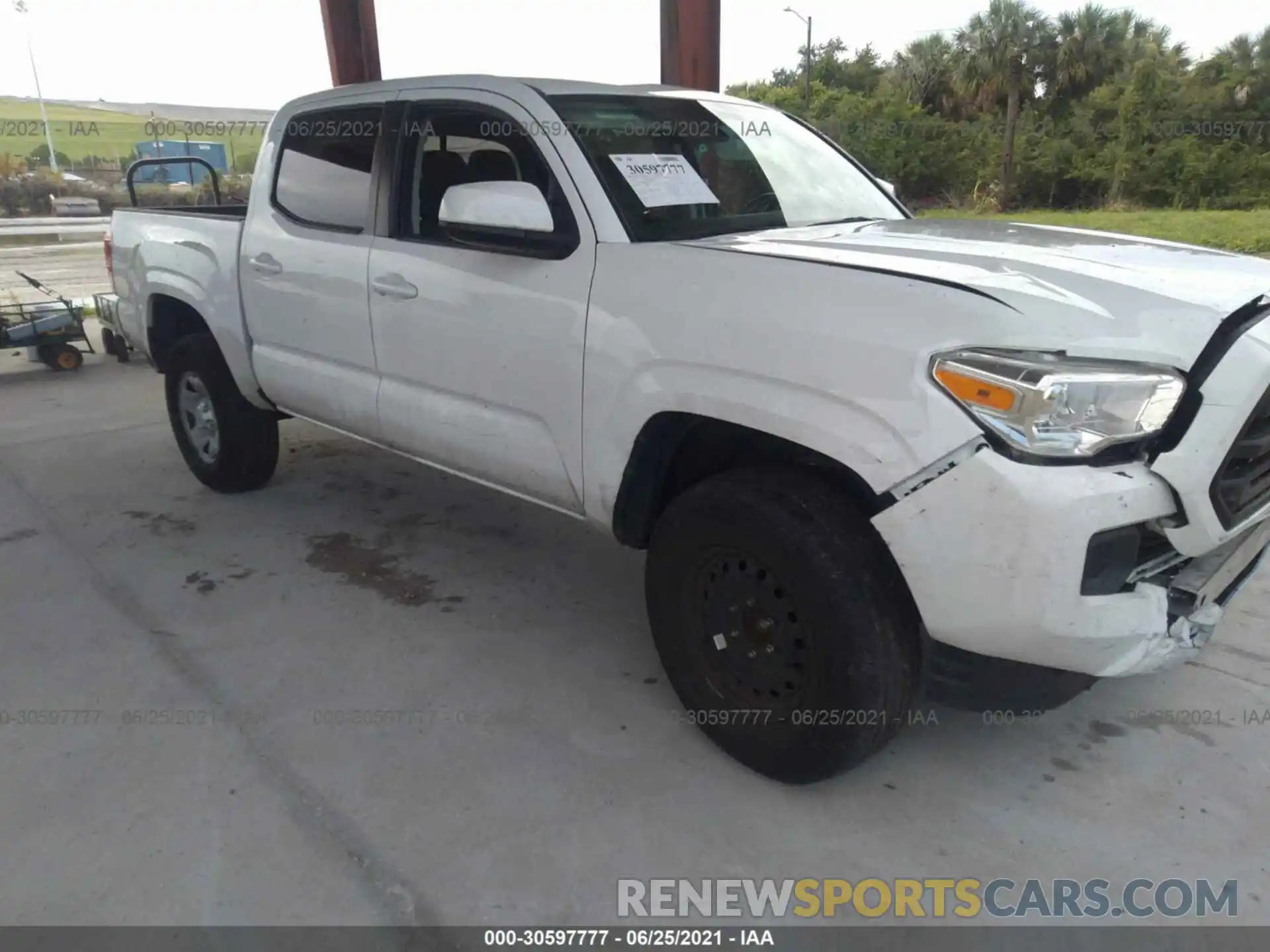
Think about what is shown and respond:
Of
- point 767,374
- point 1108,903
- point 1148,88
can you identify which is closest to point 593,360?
point 767,374

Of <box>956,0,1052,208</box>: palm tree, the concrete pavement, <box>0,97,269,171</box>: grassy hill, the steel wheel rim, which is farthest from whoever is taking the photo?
<box>956,0,1052,208</box>: palm tree

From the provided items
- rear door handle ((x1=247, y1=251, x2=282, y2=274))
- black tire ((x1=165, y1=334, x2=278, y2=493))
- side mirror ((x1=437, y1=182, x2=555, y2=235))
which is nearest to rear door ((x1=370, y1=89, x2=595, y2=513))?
side mirror ((x1=437, y1=182, x2=555, y2=235))

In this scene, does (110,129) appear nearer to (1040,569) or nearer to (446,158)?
(446,158)

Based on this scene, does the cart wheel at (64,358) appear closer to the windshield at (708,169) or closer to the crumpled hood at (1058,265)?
the windshield at (708,169)

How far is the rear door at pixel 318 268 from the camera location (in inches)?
133

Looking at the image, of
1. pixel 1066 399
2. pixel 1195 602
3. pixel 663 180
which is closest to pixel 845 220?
pixel 663 180

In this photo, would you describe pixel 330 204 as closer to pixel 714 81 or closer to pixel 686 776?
pixel 686 776

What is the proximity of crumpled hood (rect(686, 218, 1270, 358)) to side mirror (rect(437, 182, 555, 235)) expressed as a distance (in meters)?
0.44

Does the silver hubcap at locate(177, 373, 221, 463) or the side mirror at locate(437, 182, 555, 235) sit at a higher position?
the side mirror at locate(437, 182, 555, 235)

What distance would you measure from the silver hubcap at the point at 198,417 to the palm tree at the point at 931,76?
89.5 ft

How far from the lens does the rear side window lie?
3.39 meters

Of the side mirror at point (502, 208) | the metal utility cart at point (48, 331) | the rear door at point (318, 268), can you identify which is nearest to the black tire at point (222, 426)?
the rear door at point (318, 268)

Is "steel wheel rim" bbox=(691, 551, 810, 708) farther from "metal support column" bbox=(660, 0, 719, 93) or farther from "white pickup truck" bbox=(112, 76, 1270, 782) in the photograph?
"metal support column" bbox=(660, 0, 719, 93)

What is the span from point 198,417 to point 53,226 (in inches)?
547
